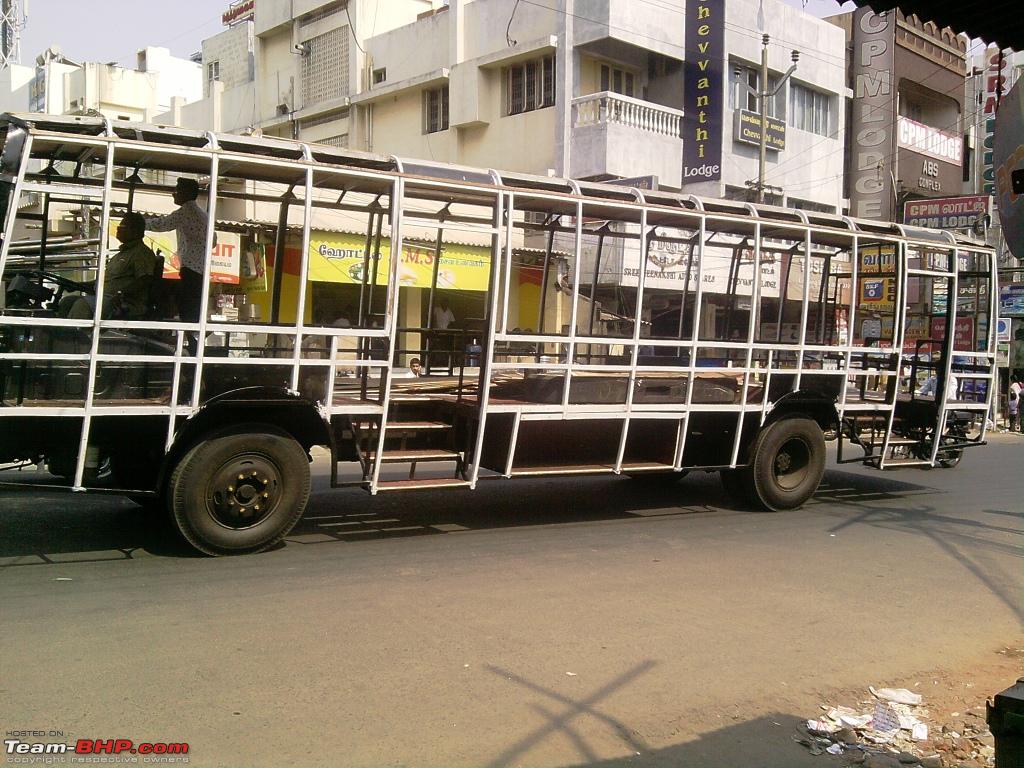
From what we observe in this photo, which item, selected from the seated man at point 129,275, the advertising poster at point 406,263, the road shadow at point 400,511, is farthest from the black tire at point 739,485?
the seated man at point 129,275

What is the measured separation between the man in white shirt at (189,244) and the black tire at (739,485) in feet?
17.6

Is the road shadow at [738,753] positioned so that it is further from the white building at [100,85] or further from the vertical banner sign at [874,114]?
the white building at [100,85]

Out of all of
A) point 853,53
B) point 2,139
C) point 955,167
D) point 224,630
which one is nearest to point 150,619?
point 224,630

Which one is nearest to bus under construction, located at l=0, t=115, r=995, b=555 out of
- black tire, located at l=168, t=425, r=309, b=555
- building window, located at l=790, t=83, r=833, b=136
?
black tire, located at l=168, t=425, r=309, b=555

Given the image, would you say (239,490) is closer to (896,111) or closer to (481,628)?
(481,628)

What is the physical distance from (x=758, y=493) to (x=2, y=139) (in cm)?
719

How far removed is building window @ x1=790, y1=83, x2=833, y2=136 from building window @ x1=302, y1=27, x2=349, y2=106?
13091 millimetres

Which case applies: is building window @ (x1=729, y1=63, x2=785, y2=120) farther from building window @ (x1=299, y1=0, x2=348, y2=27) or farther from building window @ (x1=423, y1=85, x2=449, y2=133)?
building window @ (x1=299, y1=0, x2=348, y2=27)

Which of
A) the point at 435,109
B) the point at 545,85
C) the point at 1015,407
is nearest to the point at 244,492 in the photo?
the point at 545,85

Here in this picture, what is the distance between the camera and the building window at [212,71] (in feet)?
108

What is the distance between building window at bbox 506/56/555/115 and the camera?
2161cm

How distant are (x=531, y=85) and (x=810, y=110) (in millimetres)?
9192

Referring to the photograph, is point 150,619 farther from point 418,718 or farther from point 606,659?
point 606,659

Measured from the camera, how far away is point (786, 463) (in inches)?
363
